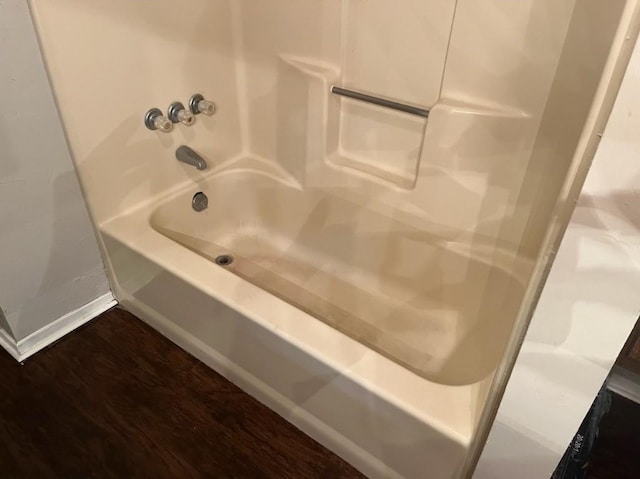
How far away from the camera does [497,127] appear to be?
1.32 meters

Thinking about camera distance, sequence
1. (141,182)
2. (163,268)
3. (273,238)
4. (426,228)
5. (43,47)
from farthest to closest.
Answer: (273,238), (141,182), (426,228), (163,268), (43,47)

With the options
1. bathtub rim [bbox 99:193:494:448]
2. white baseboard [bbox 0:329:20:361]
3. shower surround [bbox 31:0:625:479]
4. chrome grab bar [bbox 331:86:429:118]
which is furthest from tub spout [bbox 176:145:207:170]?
white baseboard [bbox 0:329:20:361]

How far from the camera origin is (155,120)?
161 centimetres

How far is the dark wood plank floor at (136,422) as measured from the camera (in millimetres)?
1344

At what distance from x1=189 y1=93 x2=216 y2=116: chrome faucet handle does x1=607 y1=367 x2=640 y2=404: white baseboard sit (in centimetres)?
154

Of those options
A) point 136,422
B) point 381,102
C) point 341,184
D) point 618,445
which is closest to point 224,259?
point 341,184

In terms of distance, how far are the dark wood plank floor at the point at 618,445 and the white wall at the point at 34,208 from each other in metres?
1.62

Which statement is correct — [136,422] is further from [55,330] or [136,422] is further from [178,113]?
[178,113]

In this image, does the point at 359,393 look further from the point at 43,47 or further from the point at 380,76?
the point at 43,47

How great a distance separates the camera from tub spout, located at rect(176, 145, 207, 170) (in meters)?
1.69

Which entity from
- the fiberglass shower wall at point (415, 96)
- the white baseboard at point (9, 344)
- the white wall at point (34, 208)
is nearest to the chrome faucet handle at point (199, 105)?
the fiberglass shower wall at point (415, 96)

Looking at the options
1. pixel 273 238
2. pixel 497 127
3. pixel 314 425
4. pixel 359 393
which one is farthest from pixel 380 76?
pixel 314 425

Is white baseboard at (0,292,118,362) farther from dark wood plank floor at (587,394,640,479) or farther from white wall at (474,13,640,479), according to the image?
dark wood plank floor at (587,394,640,479)

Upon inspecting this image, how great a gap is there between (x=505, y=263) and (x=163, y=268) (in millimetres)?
980
